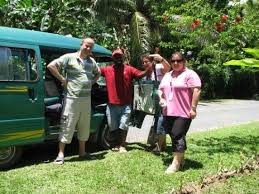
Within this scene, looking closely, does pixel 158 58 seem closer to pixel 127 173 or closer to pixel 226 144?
pixel 127 173

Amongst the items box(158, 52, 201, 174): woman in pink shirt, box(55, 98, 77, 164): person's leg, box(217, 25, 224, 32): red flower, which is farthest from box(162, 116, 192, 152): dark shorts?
box(217, 25, 224, 32): red flower

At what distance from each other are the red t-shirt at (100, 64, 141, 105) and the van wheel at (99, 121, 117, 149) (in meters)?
0.63

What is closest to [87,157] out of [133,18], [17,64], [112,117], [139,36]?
[112,117]

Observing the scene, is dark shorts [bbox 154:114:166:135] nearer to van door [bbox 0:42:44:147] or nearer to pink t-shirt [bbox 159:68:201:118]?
pink t-shirt [bbox 159:68:201:118]

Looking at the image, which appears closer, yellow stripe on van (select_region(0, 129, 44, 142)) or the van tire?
yellow stripe on van (select_region(0, 129, 44, 142))

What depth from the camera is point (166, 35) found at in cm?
2461

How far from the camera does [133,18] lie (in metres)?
23.5

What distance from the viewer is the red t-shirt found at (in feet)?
28.6

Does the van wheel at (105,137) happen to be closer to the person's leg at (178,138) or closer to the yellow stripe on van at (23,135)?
the yellow stripe on van at (23,135)

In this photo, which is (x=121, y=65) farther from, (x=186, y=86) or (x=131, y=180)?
(x=131, y=180)

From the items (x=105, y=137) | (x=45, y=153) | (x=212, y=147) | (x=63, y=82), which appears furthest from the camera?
(x=212, y=147)

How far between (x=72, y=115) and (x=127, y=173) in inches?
52.4

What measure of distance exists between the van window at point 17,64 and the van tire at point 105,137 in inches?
74.0

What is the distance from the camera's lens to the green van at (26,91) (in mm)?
A: 7352
